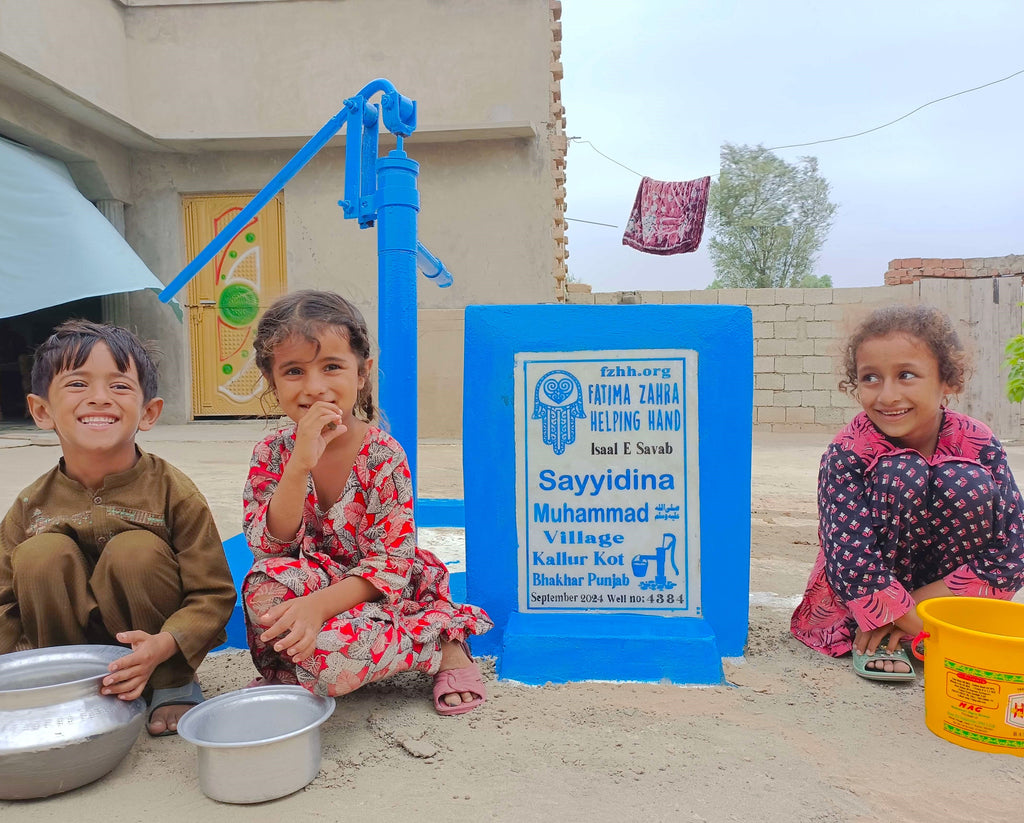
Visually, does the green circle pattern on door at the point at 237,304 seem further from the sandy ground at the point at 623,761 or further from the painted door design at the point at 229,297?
the sandy ground at the point at 623,761

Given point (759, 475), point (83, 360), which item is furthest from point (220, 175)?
point (83, 360)

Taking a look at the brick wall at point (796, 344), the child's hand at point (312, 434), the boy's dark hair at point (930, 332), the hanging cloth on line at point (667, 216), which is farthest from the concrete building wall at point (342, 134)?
the child's hand at point (312, 434)

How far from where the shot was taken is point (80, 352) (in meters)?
1.47

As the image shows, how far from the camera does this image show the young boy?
1.43 meters

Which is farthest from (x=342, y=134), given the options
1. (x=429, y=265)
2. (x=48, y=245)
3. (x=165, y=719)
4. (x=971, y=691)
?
(x=971, y=691)

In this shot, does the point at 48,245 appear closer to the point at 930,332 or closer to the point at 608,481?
the point at 608,481

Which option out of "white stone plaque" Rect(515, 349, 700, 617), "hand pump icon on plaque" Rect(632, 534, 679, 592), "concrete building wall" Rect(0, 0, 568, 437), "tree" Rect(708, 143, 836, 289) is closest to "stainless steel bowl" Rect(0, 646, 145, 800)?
"white stone plaque" Rect(515, 349, 700, 617)

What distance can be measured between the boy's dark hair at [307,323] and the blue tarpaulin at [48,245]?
547 cm

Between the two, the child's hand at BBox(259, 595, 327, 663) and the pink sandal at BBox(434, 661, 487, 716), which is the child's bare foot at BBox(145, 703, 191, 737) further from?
the pink sandal at BBox(434, 661, 487, 716)

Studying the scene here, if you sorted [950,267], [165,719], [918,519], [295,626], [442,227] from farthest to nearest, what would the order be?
[950,267] → [442,227] → [918,519] → [165,719] → [295,626]

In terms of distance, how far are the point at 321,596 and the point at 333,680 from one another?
0.49 feet

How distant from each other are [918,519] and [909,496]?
→ 8 centimetres

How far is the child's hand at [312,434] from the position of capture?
136cm

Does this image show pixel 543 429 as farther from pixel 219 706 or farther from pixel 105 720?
pixel 105 720
